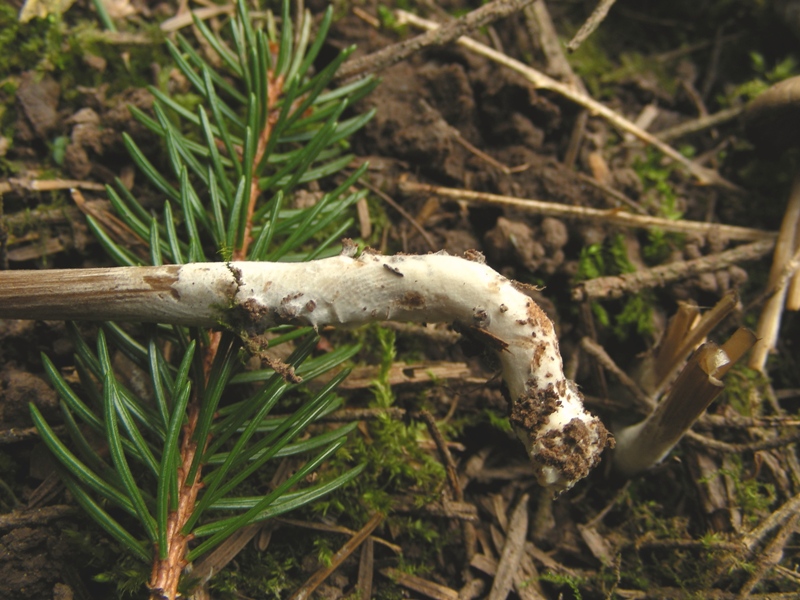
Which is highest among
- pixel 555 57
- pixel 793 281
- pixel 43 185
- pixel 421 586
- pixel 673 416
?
pixel 555 57

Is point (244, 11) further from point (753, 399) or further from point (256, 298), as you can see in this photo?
point (753, 399)

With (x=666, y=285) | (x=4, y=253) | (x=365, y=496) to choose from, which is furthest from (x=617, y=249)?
(x=4, y=253)

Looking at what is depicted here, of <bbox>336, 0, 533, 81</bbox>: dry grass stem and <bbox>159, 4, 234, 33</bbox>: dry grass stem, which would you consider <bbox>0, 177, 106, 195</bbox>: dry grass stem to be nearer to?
<bbox>159, 4, 234, 33</bbox>: dry grass stem

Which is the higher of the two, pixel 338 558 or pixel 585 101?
pixel 585 101

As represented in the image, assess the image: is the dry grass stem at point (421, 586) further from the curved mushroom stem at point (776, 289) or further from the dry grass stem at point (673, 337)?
the curved mushroom stem at point (776, 289)

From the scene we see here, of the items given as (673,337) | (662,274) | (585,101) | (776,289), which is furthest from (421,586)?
(585,101)

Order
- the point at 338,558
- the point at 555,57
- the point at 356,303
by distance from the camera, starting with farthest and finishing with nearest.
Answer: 1. the point at 555,57
2. the point at 338,558
3. the point at 356,303

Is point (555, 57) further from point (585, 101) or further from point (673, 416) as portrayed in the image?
point (673, 416)
